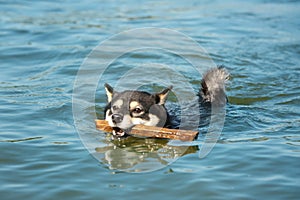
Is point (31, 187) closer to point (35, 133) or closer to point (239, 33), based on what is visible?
point (35, 133)

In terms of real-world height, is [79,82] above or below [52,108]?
above

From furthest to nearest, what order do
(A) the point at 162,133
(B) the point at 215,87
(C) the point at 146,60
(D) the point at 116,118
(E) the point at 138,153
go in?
1. (C) the point at 146,60
2. (B) the point at 215,87
3. (E) the point at 138,153
4. (A) the point at 162,133
5. (D) the point at 116,118

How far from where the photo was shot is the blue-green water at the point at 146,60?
6.55m

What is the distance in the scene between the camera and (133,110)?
779cm

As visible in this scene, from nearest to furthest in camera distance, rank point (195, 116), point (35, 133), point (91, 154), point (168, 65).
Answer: point (91, 154) < point (35, 133) < point (195, 116) < point (168, 65)

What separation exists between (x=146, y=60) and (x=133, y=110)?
17.7 feet

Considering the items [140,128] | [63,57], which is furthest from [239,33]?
[140,128]

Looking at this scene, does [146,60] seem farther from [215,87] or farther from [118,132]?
[118,132]

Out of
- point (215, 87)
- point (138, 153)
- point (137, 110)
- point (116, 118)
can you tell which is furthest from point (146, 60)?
point (116, 118)

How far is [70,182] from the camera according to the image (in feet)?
21.8

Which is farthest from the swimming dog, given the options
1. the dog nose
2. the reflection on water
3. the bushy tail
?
the bushy tail

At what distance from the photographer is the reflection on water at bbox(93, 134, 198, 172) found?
7.29 m

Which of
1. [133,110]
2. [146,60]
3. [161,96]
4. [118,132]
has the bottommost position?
[118,132]

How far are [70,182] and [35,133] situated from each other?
6.68 ft
